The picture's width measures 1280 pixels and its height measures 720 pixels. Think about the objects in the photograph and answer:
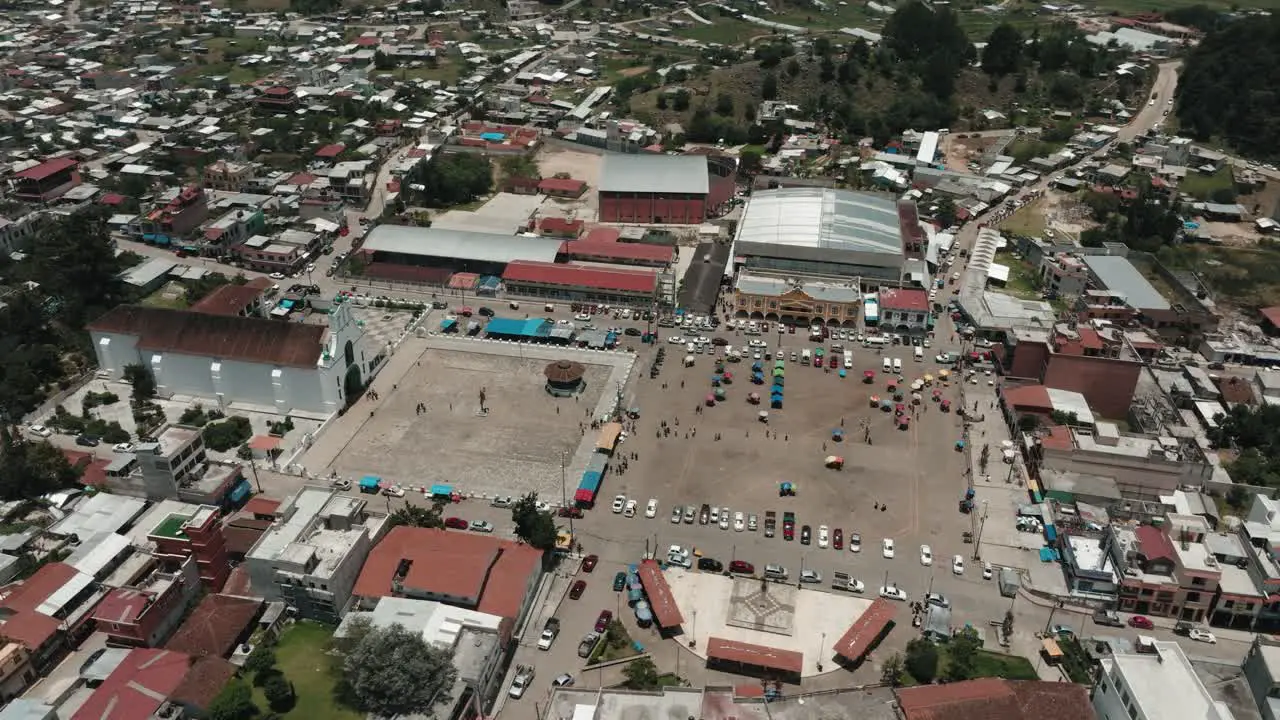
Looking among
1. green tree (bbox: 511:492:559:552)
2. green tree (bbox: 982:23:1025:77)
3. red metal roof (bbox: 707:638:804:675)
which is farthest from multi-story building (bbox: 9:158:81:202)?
green tree (bbox: 982:23:1025:77)

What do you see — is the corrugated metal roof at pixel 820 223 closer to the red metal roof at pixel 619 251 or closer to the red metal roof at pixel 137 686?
the red metal roof at pixel 619 251

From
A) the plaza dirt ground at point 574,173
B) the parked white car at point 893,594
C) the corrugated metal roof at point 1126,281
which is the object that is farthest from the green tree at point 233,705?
the corrugated metal roof at point 1126,281

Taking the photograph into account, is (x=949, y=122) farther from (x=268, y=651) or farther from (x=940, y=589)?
(x=268, y=651)

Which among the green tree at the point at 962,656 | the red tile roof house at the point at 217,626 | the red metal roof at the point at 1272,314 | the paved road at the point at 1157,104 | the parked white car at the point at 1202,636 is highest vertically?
the paved road at the point at 1157,104

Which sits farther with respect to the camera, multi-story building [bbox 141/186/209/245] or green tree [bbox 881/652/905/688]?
multi-story building [bbox 141/186/209/245]

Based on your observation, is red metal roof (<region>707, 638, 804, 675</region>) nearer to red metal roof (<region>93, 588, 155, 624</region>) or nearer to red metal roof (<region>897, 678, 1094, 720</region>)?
red metal roof (<region>897, 678, 1094, 720</region>)

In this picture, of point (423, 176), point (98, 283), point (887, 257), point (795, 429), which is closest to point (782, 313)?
point (887, 257)

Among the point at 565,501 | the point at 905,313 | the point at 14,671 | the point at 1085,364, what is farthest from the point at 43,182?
the point at 1085,364
